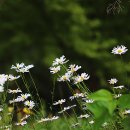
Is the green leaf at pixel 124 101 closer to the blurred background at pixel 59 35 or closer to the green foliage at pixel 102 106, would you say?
the green foliage at pixel 102 106

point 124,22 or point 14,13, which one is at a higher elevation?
point 14,13

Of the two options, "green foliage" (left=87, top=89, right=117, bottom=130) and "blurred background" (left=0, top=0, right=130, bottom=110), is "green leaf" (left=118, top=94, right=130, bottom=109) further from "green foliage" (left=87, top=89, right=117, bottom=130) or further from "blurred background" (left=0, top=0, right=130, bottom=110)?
"blurred background" (left=0, top=0, right=130, bottom=110)

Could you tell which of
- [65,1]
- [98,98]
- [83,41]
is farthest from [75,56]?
[98,98]

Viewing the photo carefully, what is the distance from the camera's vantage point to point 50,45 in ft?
41.3

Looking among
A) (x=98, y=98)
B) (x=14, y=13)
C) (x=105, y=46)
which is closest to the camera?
(x=98, y=98)

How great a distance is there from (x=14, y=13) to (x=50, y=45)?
3.98ft

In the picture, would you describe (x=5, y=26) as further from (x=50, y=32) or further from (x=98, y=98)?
(x=98, y=98)

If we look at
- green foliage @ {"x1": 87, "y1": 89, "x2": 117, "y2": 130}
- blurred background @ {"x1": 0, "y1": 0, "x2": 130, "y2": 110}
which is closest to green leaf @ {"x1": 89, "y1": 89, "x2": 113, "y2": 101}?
green foliage @ {"x1": 87, "y1": 89, "x2": 117, "y2": 130}

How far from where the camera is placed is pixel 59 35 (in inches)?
501

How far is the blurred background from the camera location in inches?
486

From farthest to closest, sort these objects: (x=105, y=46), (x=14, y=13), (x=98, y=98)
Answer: (x=14, y=13) < (x=105, y=46) < (x=98, y=98)

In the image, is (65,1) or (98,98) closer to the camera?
(98,98)

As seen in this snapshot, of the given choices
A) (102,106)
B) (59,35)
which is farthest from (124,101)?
(59,35)

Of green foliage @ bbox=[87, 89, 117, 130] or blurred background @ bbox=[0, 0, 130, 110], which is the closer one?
green foliage @ bbox=[87, 89, 117, 130]
